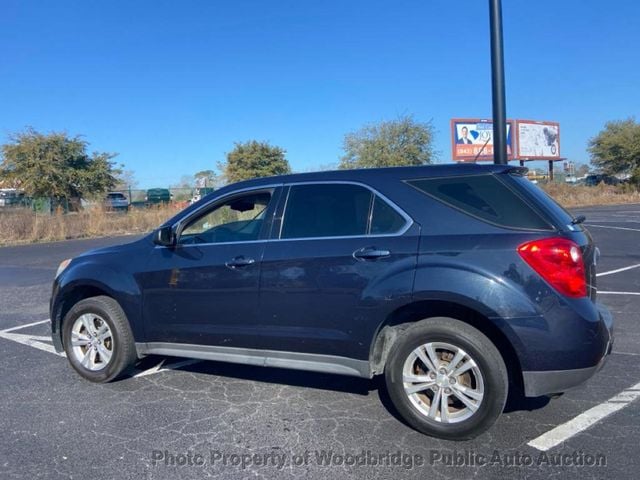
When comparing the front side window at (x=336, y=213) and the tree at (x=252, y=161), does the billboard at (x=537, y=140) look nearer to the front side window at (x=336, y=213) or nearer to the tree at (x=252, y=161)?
the tree at (x=252, y=161)

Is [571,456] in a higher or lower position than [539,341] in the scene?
lower

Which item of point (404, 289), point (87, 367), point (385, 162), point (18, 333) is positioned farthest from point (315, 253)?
point (385, 162)

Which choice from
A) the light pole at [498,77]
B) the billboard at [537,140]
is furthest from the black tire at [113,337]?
the billboard at [537,140]

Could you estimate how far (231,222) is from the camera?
14.8ft

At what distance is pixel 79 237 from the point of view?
24156 mm

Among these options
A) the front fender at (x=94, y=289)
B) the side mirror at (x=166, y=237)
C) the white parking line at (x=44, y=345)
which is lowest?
the white parking line at (x=44, y=345)

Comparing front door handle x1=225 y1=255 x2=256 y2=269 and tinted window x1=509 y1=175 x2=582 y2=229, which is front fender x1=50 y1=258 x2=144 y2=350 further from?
tinted window x1=509 y1=175 x2=582 y2=229

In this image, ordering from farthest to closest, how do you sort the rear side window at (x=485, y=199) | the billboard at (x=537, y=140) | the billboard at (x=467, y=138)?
the billboard at (x=537, y=140) → the billboard at (x=467, y=138) → the rear side window at (x=485, y=199)

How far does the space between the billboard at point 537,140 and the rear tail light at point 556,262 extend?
43.2 meters

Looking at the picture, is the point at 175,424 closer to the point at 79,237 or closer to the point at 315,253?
the point at 315,253

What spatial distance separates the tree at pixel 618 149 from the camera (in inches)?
1991

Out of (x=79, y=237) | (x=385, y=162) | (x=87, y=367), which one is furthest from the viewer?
(x=385, y=162)

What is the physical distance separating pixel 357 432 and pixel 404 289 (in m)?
1.05

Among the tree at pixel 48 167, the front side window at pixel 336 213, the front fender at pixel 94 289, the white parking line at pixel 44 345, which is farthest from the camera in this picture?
the tree at pixel 48 167
